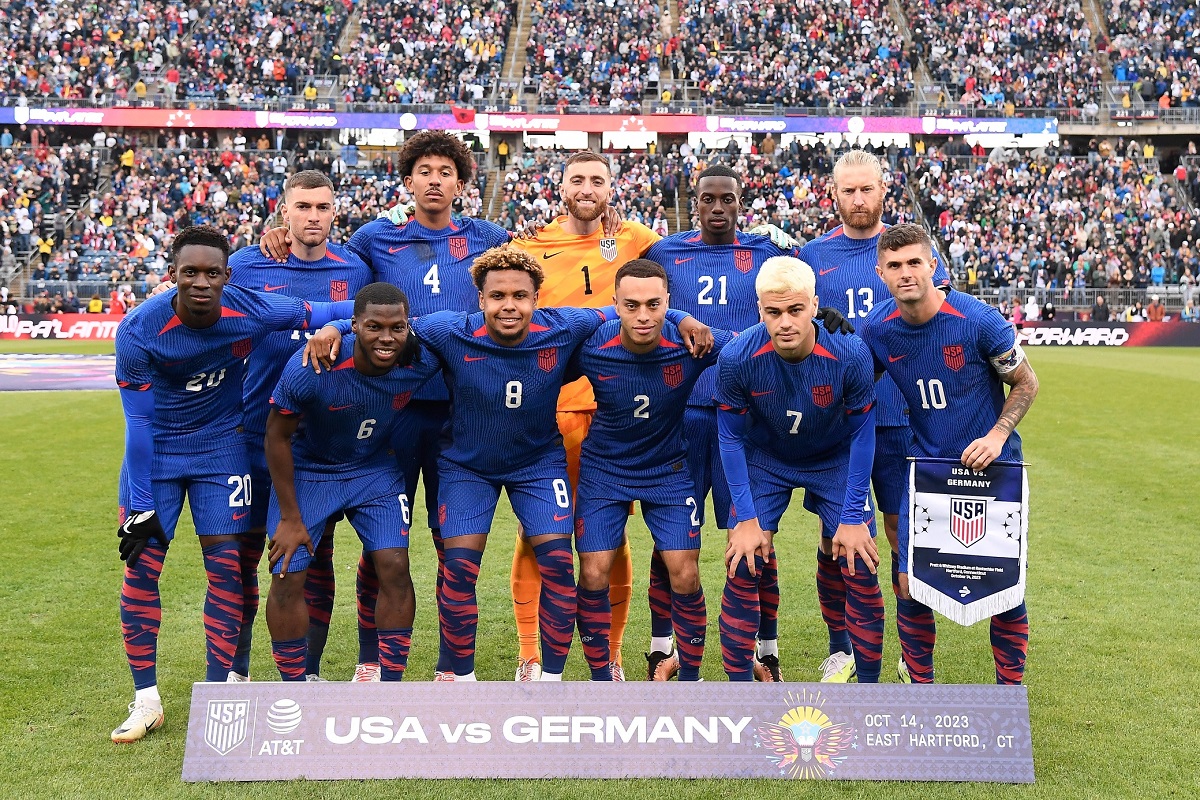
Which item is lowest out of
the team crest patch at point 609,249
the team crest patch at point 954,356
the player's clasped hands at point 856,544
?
the player's clasped hands at point 856,544

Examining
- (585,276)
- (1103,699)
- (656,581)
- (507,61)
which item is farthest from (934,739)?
(507,61)

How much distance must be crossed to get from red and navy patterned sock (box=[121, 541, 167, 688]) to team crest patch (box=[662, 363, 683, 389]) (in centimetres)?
250

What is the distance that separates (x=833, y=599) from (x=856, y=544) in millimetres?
880

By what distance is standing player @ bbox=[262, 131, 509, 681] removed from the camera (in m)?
5.45

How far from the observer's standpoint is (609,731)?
423cm

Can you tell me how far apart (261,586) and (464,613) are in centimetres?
282

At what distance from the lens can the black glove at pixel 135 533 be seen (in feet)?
15.6

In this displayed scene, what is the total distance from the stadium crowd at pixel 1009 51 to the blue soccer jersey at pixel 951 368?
114 ft

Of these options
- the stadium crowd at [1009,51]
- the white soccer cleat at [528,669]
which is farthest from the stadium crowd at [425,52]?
the white soccer cleat at [528,669]

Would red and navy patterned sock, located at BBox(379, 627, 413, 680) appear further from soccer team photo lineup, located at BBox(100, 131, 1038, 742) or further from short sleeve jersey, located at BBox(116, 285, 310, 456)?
short sleeve jersey, located at BBox(116, 285, 310, 456)

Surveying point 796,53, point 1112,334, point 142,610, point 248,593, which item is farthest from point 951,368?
point 796,53

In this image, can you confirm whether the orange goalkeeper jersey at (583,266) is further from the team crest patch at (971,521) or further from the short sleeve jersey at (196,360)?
the team crest patch at (971,521)

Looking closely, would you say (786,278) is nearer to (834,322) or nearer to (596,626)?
(834,322)

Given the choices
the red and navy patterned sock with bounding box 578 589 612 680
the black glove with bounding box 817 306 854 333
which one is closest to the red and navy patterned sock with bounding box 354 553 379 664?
the red and navy patterned sock with bounding box 578 589 612 680
